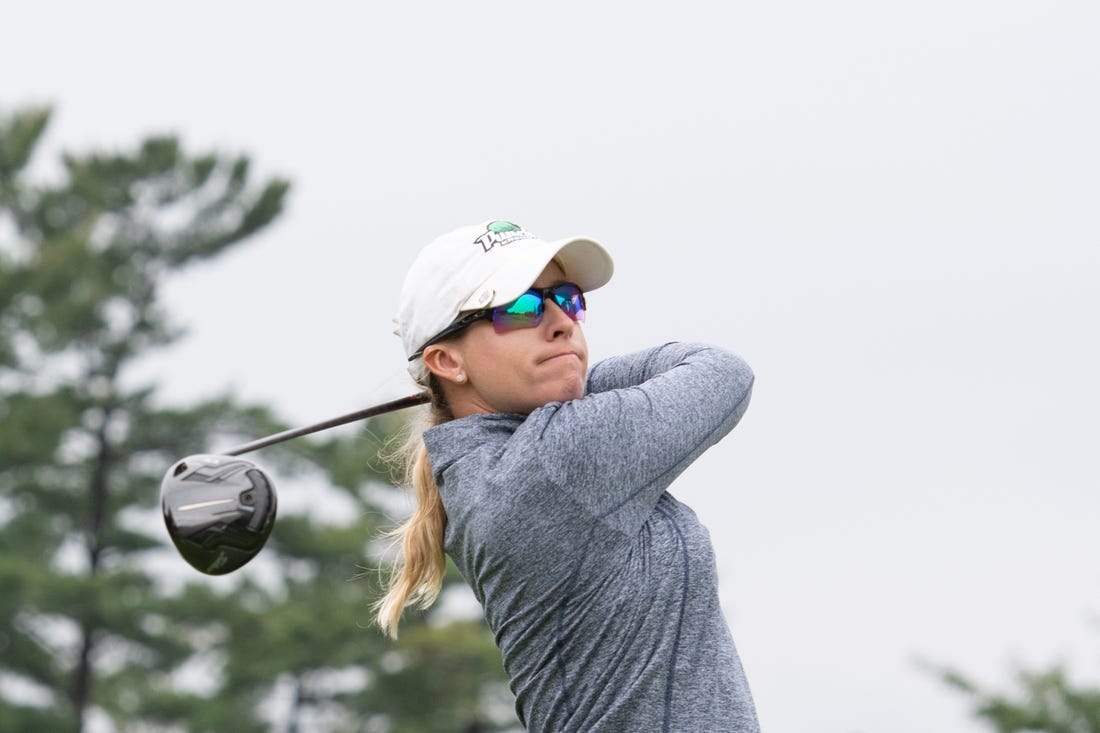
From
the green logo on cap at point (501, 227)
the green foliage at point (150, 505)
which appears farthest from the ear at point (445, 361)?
the green foliage at point (150, 505)

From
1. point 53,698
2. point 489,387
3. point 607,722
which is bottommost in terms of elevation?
point 53,698

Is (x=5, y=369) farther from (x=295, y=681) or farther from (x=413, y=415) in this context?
(x=413, y=415)

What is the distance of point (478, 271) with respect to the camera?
3.57 m

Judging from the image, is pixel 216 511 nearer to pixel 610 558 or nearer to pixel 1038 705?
pixel 610 558

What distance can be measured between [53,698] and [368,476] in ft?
19.2

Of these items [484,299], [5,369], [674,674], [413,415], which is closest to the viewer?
[674,674]

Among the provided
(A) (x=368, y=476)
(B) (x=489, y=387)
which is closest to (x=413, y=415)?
(B) (x=489, y=387)

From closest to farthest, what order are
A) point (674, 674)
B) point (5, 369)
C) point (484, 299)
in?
point (674, 674) < point (484, 299) < point (5, 369)

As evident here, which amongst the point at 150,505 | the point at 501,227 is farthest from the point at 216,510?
the point at 150,505

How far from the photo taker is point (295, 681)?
2780cm

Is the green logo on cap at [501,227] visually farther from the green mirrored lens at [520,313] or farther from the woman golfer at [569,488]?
the green mirrored lens at [520,313]

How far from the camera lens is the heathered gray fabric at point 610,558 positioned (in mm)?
3311

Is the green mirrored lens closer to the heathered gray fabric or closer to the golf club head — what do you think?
the heathered gray fabric

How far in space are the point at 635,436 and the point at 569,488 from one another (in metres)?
0.16
